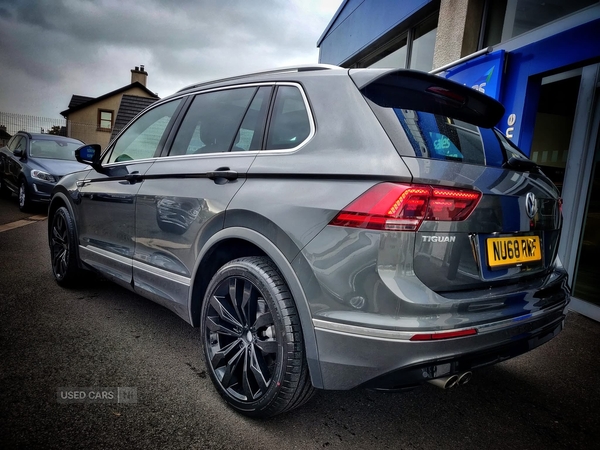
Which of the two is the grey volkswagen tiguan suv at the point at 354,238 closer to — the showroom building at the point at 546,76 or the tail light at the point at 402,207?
the tail light at the point at 402,207

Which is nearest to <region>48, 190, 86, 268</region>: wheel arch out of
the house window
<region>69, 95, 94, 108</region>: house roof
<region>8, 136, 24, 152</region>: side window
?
<region>8, 136, 24, 152</region>: side window

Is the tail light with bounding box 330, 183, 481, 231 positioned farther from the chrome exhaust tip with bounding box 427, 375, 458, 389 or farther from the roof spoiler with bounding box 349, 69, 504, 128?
the chrome exhaust tip with bounding box 427, 375, 458, 389

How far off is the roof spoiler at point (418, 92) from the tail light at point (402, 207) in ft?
1.45

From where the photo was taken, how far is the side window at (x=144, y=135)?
113 inches

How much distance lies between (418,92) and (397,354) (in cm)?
117

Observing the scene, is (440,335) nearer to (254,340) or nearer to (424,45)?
(254,340)

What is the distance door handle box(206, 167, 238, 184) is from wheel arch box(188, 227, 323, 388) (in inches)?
10.8

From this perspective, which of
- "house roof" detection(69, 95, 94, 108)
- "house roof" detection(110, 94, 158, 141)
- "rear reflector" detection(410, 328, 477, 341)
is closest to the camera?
"rear reflector" detection(410, 328, 477, 341)

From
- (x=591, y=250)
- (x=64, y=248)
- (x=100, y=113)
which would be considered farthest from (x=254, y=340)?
(x=100, y=113)

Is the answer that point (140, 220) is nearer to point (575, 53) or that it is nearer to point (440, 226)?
point (440, 226)

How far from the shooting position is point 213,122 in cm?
251

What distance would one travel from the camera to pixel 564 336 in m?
3.47

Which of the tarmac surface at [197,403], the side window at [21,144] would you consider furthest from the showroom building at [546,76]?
the side window at [21,144]

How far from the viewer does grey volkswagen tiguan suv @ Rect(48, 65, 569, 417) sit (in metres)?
1.45
